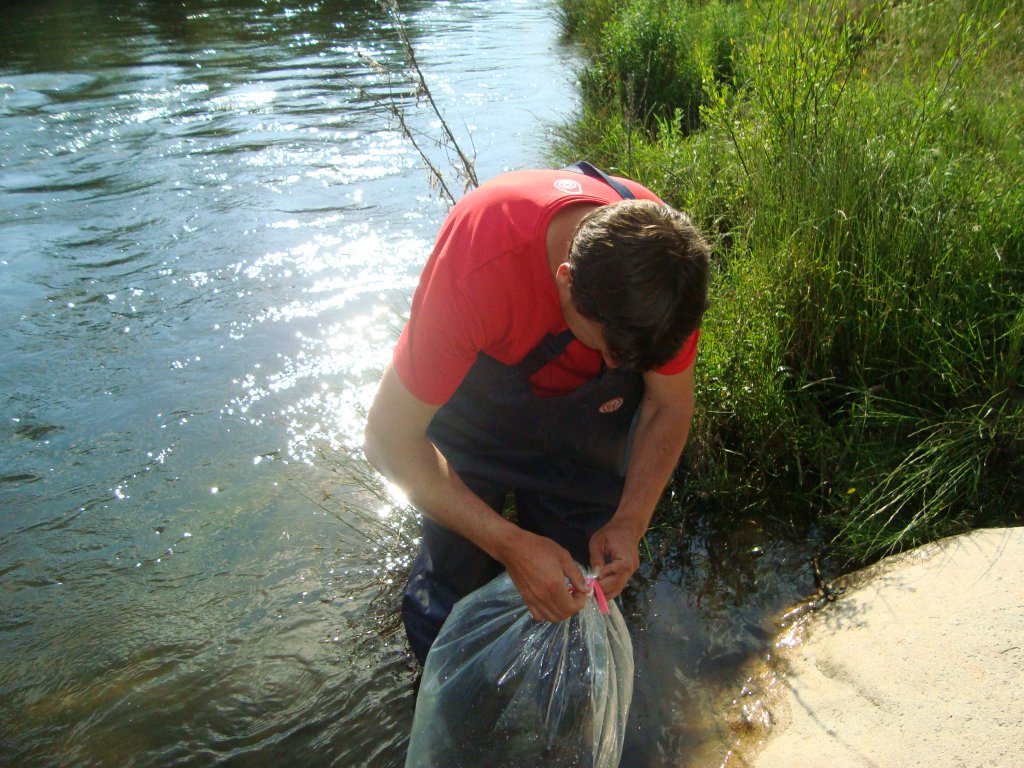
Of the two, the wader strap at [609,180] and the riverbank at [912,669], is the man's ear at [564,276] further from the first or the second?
the riverbank at [912,669]

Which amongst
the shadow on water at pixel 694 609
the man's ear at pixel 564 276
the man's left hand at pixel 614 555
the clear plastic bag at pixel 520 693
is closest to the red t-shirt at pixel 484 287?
the man's ear at pixel 564 276

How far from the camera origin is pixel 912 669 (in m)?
2.21

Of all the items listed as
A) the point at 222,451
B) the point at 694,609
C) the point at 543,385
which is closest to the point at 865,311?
the point at 694,609

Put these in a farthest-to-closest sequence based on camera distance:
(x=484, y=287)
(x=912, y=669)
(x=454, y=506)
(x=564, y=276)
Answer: (x=912, y=669) < (x=454, y=506) < (x=484, y=287) < (x=564, y=276)

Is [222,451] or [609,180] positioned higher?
[609,180]

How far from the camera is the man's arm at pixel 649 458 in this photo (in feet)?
7.08

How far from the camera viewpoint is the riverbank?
2031 mm

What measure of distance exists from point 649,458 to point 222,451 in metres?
2.25

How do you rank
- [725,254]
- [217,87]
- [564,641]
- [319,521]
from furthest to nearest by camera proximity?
[217,87] < [725,254] < [319,521] < [564,641]

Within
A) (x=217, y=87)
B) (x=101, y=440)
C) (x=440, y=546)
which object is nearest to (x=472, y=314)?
(x=440, y=546)

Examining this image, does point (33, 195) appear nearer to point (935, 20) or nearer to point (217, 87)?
point (217, 87)

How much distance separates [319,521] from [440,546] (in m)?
1.15

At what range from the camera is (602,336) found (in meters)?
1.78

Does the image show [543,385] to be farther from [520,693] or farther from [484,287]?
[520,693]
